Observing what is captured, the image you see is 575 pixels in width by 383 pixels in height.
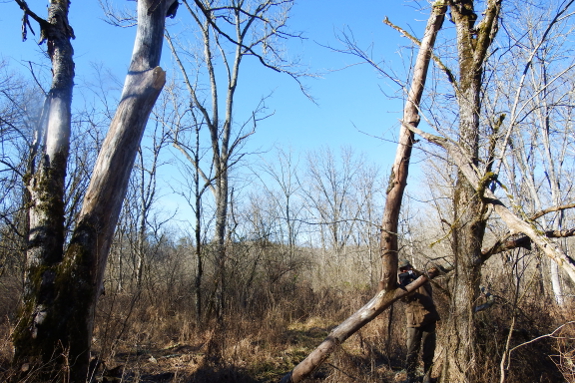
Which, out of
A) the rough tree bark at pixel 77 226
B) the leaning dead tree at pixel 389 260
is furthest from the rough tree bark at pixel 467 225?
the rough tree bark at pixel 77 226

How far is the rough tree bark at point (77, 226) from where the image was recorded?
3.63 meters

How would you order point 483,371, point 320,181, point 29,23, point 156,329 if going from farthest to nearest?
point 320,181, point 156,329, point 29,23, point 483,371

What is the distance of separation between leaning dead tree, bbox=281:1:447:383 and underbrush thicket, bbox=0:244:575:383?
32cm

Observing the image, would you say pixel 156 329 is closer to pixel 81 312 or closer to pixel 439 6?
pixel 81 312

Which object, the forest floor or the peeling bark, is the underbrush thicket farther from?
the peeling bark

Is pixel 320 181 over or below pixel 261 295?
over

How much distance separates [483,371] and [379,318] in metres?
5.68

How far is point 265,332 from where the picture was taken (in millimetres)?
8539

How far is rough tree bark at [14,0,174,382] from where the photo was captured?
3.63 m

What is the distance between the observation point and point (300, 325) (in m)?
11.3

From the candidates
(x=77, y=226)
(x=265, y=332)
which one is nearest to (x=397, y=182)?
(x=77, y=226)

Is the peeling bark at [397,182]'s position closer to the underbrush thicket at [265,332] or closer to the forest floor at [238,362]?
the underbrush thicket at [265,332]

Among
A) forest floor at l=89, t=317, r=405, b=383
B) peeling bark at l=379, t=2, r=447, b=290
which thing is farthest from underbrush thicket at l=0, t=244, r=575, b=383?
peeling bark at l=379, t=2, r=447, b=290

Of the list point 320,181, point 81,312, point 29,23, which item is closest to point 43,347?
point 81,312
